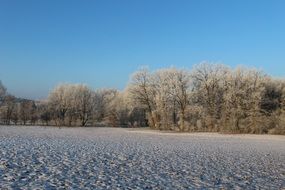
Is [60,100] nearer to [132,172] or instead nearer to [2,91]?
[2,91]

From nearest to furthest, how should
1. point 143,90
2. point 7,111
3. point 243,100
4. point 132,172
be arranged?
point 132,172 → point 243,100 → point 143,90 → point 7,111

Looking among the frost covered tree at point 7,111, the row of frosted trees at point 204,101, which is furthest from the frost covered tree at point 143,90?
the frost covered tree at point 7,111

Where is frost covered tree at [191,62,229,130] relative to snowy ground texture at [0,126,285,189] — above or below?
above

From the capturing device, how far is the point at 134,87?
7181cm

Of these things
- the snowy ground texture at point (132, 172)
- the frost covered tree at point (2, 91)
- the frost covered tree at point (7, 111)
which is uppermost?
the frost covered tree at point (2, 91)

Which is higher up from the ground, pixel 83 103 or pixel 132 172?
pixel 83 103

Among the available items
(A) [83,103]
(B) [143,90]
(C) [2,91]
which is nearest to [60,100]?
(A) [83,103]

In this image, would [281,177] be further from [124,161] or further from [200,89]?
[200,89]

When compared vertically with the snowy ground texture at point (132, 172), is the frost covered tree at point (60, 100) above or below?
above

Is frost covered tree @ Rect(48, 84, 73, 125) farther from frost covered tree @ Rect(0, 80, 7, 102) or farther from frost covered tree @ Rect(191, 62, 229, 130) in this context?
frost covered tree @ Rect(191, 62, 229, 130)

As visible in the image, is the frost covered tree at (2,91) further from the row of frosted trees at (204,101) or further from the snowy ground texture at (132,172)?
the snowy ground texture at (132,172)

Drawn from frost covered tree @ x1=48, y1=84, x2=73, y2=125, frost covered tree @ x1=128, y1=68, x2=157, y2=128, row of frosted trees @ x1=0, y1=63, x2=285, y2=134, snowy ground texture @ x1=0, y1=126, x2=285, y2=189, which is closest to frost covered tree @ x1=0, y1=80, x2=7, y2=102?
row of frosted trees @ x1=0, y1=63, x2=285, y2=134

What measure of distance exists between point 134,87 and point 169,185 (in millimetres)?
59268

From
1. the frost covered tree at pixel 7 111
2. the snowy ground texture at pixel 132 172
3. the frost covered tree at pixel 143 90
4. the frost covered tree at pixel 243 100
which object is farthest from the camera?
the frost covered tree at pixel 7 111
